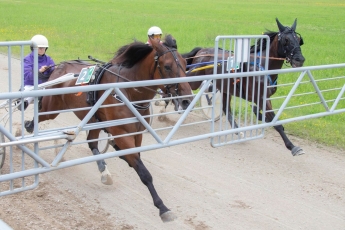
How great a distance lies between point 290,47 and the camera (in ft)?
28.3

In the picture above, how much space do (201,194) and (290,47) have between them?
3.59 metres

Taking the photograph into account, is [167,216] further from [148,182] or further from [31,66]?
[31,66]

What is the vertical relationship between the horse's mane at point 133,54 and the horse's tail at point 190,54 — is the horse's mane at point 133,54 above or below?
above

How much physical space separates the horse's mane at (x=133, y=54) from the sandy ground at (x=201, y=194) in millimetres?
1536

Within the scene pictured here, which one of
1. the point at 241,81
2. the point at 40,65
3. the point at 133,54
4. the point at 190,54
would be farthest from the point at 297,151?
the point at 40,65

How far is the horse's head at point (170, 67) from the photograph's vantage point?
5375 mm

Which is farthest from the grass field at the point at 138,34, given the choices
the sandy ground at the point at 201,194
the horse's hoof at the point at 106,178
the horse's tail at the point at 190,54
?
the horse's hoof at the point at 106,178

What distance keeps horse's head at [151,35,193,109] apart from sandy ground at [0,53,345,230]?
48.3 inches

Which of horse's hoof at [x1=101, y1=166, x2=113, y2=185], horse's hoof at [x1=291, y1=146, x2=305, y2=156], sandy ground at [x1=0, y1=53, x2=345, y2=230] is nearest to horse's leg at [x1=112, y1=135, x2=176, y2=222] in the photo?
sandy ground at [x1=0, y1=53, x2=345, y2=230]

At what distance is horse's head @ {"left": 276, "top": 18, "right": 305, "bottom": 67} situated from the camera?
8578 mm

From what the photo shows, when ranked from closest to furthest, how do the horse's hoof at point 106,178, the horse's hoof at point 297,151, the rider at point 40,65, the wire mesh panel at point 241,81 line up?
the wire mesh panel at point 241,81, the horse's hoof at point 106,178, the rider at point 40,65, the horse's hoof at point 297,151

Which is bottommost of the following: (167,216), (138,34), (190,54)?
(167,216)

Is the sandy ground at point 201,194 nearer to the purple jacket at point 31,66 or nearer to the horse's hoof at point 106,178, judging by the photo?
the horse's hoof at point 106,178

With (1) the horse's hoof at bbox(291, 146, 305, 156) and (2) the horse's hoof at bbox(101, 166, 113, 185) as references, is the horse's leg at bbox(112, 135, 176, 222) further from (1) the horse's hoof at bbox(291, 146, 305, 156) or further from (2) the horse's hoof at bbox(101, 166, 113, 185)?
(1) the horse's hoof at bbox(291, 146, 305, 156)
